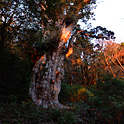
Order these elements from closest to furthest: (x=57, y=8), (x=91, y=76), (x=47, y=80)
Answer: (x=57, y=8) → (x=47, y=80) → (x=91, y=76)

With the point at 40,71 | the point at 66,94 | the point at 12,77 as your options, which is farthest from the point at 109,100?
the point at 66,94

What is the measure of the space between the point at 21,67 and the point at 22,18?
3269 mm

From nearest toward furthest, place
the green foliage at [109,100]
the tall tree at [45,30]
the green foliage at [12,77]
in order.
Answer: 1. the tall tree at [45,30]
2. the green foliage at [109,100]
3. the green foliage at [12,77]

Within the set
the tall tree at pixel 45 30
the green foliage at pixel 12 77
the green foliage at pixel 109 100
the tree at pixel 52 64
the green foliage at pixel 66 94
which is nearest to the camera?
the tall tree at pixel 45 30

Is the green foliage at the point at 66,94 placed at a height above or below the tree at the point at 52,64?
below

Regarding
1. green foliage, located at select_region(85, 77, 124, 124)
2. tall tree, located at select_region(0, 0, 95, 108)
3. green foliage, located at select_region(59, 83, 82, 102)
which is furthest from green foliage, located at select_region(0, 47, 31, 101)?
green foliage, located at select_region(59, 83, 82, 102)

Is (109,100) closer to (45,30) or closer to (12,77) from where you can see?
(45,30)

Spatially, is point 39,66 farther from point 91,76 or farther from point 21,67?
point 91,76

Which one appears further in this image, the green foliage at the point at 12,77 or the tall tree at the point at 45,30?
the green foliage at the point at 12,77

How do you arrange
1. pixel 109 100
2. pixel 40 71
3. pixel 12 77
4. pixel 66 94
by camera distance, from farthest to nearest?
pixel 66 94, pixel 40 71, pixel 12 77, pixel 109 100

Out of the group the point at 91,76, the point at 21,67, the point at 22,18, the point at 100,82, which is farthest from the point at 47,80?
the point at 91,76

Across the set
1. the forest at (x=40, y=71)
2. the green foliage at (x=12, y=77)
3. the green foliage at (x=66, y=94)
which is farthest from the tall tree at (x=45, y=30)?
the green foliage at (x=66, y=94)

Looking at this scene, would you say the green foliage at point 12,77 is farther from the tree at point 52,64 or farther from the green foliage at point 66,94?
the green foliage at point 66,94

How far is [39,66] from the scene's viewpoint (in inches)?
409
